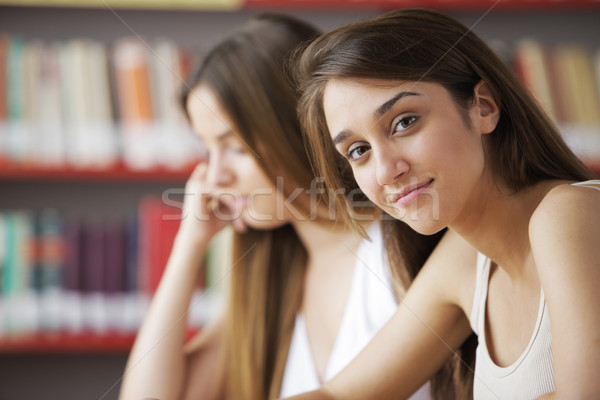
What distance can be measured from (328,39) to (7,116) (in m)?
1.45

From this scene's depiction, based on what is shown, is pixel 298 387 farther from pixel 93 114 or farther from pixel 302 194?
pixel 93 114

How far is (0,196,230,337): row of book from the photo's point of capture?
191cm

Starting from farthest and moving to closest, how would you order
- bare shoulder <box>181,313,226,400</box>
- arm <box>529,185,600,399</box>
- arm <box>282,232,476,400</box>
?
bare shoulder <box>181,313,226,400</box> < arm <box>282,232,476,400</box> < arm <box>529,185,600,399</box>

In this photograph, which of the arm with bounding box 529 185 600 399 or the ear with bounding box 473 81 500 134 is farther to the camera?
the ear with bounding box 473 81 500 134

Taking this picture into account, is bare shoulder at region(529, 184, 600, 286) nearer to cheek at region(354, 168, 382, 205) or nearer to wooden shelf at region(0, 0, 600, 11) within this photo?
cheek at region(354, 168, 382, 205)

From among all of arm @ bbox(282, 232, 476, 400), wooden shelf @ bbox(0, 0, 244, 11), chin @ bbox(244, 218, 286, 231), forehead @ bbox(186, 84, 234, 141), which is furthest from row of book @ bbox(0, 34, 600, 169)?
arm @ bbox(282, 232, 476, 400)

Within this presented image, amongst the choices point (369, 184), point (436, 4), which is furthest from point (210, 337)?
point (436, 4)

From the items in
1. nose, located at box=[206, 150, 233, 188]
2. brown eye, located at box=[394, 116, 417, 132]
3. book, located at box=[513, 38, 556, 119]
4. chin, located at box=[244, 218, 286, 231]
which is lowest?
chin, located at box=[244, 218, 286, 231]

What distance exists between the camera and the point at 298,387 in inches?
48.1

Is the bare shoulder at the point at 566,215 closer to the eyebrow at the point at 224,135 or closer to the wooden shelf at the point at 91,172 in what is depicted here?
the eyebrow at the point at 224,135

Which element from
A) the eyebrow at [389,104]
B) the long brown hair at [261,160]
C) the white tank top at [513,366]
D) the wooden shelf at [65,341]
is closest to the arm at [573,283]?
the white tank top at [513,366]

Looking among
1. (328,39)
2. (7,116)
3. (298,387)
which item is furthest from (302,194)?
(7,116)

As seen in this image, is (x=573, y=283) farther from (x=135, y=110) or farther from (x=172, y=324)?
(x=135, y=110)

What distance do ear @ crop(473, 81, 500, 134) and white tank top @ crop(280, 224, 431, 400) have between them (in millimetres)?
417
